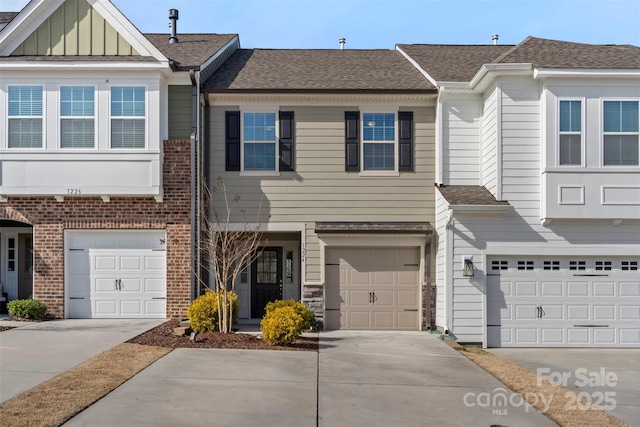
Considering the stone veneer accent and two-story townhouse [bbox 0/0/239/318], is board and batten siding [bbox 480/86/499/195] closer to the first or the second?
two-story townhouse [bbox 0/0/239/318]

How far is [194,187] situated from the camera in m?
14.7

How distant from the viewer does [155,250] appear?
14.8m

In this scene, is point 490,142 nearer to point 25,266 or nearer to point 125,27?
point 125,27

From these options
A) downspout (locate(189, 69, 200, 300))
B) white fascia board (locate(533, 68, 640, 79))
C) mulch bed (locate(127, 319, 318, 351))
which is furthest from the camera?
downspout (locate(189, 69, 200, 300))

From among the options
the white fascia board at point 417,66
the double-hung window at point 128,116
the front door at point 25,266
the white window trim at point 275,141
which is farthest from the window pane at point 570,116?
the front door at point 25,266

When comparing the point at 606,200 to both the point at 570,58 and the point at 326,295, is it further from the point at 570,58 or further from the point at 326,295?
the point at 326,295

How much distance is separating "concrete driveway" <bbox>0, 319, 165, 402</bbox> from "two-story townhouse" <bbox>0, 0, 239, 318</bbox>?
3.17 feet

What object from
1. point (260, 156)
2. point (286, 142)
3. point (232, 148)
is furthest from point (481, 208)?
point (232, 148)

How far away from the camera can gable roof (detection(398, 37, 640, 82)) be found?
1344 cm

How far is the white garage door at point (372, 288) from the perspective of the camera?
15258 millimetres

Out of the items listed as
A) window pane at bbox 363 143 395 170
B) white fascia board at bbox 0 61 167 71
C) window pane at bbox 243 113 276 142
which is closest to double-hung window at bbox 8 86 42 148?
white fascia board at bbox 0 61 167 71

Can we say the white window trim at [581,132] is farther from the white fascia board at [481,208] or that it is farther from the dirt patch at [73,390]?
the dirt patch at [73,390]

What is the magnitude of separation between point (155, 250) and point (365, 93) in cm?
616

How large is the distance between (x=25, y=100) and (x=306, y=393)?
32.3 ft
